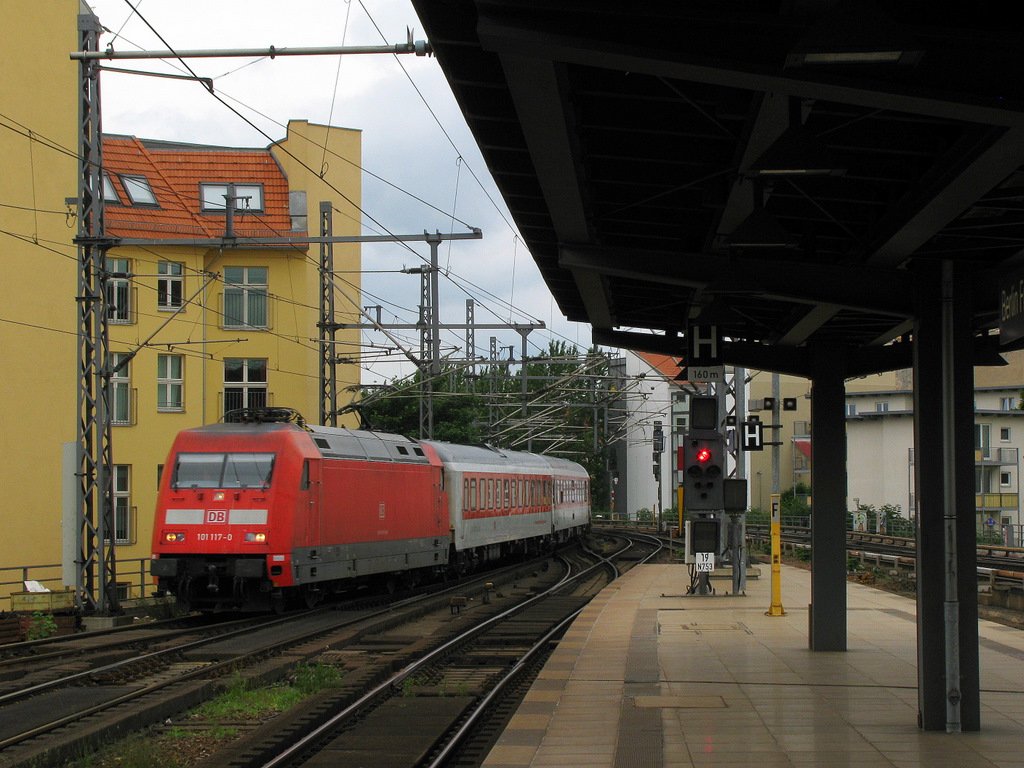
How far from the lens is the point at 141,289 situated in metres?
34.9

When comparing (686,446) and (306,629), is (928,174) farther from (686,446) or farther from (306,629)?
(306,629)

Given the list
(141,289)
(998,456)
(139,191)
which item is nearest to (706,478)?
(141,289)

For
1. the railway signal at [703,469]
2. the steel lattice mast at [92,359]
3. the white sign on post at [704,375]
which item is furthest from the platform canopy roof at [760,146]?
the steel lattice mast at [92,359]

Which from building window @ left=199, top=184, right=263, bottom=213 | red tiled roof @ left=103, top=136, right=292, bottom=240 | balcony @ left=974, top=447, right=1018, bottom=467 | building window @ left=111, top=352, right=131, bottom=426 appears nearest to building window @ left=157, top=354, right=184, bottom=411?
building window @ left=111, top=352, right=131, bottom=426

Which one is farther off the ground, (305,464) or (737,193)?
(737,193)

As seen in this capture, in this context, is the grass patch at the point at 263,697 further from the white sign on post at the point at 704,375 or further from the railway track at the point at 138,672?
the white sign on post at the point at 704,375

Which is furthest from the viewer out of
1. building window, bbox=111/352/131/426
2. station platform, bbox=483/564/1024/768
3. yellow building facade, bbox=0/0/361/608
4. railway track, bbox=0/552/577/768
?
building window, bbox=111/352/131/426

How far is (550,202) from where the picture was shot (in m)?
9.55

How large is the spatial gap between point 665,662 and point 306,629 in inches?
246

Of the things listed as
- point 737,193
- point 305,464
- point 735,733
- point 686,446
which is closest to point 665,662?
point 686,446

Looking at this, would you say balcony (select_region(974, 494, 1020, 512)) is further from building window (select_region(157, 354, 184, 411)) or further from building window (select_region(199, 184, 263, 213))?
building window (select_region(157, 354, 184, 411))

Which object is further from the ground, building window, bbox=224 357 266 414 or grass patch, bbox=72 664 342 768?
building window, bbox=224 357 266 414

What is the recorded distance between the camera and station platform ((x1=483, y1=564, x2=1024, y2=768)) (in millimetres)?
8891

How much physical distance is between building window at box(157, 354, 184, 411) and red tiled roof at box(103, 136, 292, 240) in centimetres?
336
